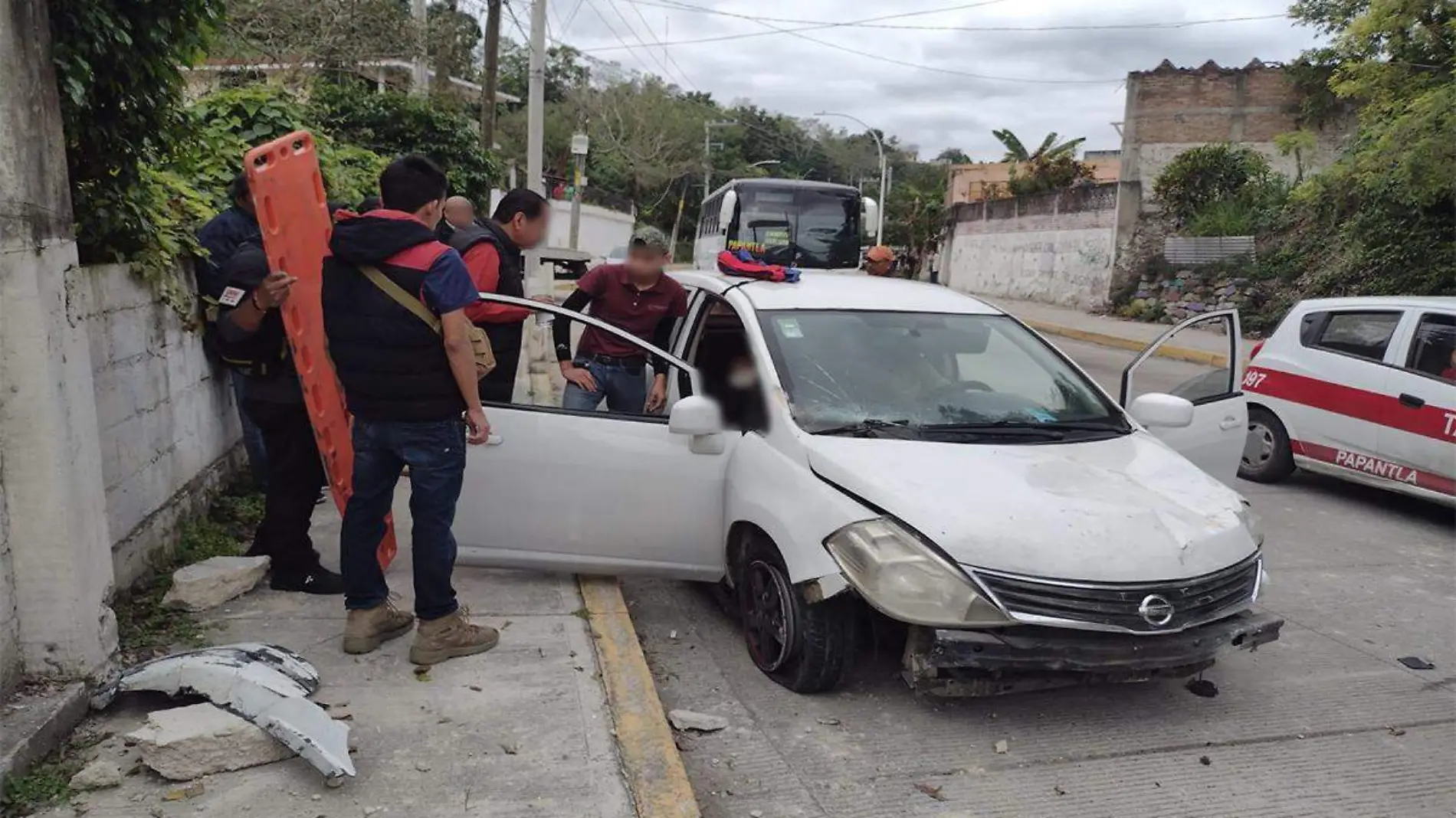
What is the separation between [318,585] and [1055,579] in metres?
3.07

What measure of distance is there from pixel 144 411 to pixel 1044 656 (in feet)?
12.7

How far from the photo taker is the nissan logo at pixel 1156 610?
333 cm

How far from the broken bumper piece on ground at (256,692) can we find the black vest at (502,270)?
1.71 meters

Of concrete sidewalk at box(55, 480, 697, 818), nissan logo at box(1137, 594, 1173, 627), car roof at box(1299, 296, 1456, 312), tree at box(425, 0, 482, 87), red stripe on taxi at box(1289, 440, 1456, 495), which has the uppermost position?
tree at box(425, 0, 482, 87)

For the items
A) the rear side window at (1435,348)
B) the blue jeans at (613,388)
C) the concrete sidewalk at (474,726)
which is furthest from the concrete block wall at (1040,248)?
the concrete sidewalk at (474,726)

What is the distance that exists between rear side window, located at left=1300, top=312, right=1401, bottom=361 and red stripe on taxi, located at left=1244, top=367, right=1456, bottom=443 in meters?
0.26

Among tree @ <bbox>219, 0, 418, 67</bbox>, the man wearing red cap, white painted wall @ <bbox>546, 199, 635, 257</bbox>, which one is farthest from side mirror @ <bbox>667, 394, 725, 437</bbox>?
white painted wall @ <bbox>546, 199, 635, 257</bbox>

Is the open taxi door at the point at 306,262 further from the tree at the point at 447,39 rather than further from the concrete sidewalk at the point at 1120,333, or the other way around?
the tree at the point at 447,39

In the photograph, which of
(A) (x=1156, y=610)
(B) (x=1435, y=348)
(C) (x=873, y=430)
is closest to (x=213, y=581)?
(C) (x=873, y=430)

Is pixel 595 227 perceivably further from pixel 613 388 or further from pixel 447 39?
pixel 613 388

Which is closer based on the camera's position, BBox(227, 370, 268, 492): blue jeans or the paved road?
the paved road

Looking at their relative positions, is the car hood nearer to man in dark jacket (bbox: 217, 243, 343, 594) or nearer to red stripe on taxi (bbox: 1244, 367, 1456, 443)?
man in dark jacket (bbox: 217, 243, 343, 594)

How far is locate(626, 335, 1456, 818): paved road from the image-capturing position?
327 centimetres

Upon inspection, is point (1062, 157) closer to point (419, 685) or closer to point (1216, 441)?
point (1216, 441)
